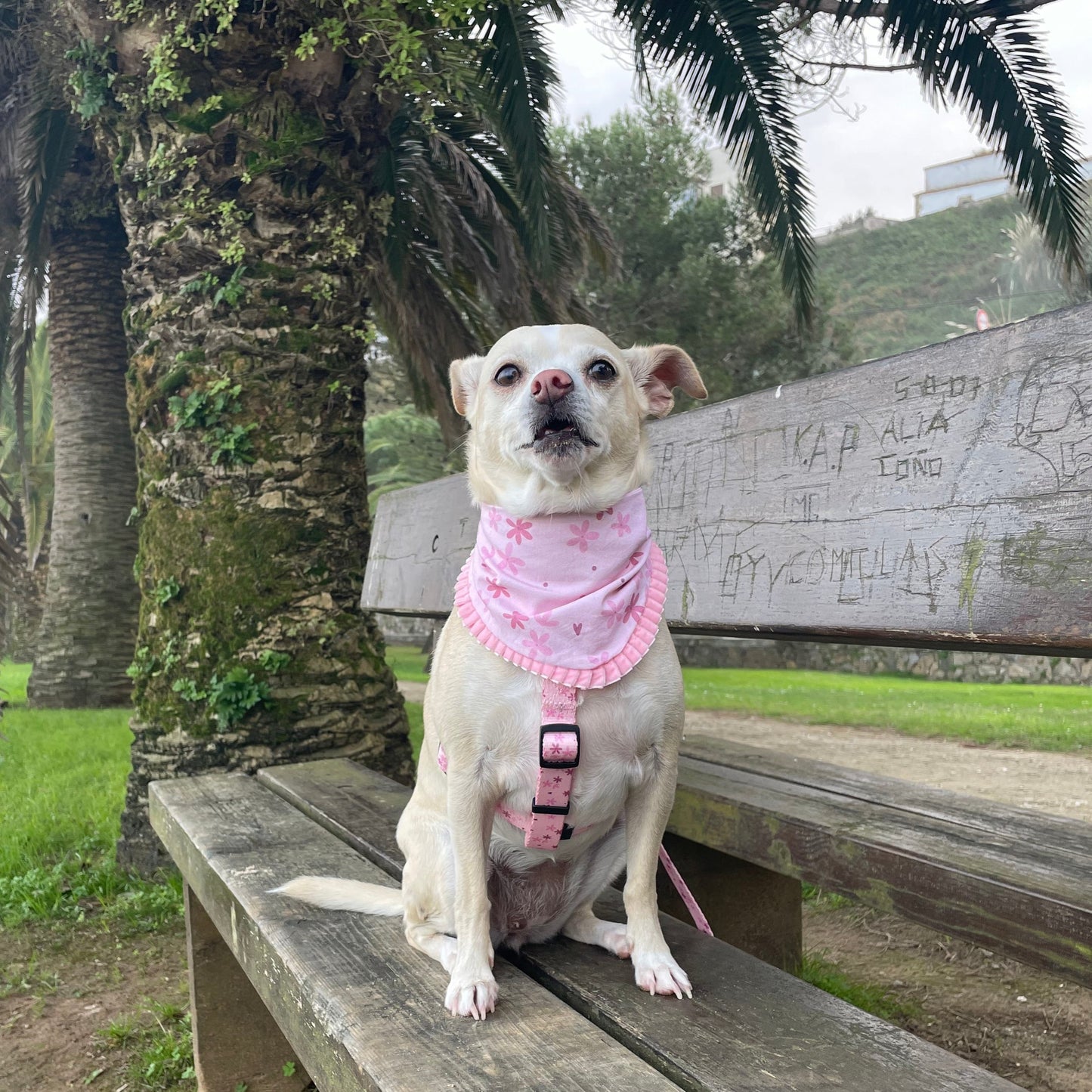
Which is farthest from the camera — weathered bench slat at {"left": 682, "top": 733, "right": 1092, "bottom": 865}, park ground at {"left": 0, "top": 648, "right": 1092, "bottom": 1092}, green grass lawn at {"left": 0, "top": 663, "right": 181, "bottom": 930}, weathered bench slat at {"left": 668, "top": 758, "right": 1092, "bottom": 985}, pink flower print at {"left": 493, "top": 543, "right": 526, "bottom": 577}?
green grass lawn at {"left": 0, "top": 663, "right": 181, "bottom": 930}

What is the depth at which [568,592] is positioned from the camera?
1521 millimetres

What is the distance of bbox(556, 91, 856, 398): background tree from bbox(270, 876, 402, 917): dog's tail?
16.2m

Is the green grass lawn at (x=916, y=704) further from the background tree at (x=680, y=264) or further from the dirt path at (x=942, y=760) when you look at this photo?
the background tree at (x=680, y=264)

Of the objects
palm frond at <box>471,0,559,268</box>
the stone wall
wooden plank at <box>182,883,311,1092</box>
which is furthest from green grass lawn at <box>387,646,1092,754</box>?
wooden plank at <box>182,883,311,1092</box>

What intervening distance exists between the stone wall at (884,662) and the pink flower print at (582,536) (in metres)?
13.4

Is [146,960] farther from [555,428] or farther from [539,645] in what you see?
[555,428]

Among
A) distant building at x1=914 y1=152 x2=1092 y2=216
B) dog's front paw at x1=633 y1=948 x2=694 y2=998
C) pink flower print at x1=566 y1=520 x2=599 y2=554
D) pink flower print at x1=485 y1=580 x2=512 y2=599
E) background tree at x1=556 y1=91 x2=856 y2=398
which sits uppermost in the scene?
distant building at x1=914 y1=152 x2=1092 y2=216

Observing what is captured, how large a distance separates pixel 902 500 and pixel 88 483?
27.4 feet

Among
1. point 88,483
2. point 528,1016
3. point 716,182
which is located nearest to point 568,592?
point 528,1016

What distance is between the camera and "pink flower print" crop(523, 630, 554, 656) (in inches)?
56.9

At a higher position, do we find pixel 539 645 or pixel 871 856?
pixel 539 645

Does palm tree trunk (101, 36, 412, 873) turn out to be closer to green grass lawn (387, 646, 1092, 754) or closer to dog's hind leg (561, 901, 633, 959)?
dog's hind leg (561, 901, 633, 959)

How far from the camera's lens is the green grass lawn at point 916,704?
848cm

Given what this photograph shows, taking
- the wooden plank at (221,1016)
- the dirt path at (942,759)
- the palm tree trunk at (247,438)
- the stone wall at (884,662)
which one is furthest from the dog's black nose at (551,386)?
the stone wall at (884,662)
